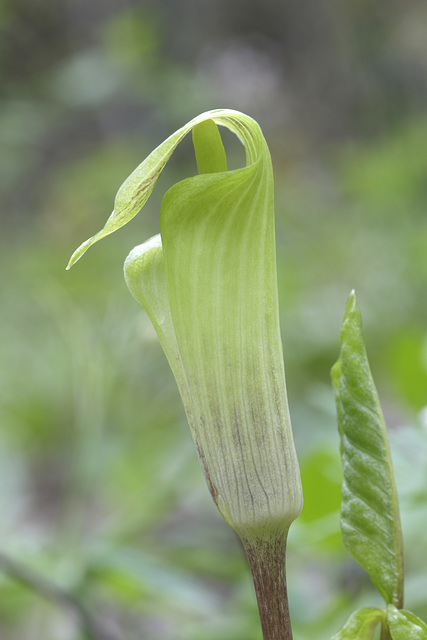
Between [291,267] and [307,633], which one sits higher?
[291,267]

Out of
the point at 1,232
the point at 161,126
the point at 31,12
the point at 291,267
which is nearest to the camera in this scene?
the point at 291,267

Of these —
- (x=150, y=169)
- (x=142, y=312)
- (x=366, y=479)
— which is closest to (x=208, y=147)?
(x=150, y=169)

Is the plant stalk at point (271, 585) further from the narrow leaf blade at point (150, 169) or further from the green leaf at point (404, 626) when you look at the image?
the narrow leaf blade at point (150, 169)

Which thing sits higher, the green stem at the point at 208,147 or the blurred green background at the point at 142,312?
the blurred green background at the point at 142,312

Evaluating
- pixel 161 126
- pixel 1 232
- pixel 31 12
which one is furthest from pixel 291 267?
pixel 31 12

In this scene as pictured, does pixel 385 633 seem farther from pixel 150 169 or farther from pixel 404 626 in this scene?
pixel 150 169

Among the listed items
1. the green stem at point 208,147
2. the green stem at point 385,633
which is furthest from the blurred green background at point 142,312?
the green stem at point 208,147

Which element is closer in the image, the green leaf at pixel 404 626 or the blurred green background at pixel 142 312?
the green leaf at pixel 404 626

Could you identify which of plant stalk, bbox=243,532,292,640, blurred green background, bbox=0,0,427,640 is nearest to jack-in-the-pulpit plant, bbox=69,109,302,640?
plant stalk, bbox=243,532,292,640

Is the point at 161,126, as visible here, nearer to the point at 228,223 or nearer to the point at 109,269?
the point at 109,269

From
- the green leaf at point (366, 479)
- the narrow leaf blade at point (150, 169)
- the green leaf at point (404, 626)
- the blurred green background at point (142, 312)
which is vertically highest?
the blurred green background at point (142, 312)
